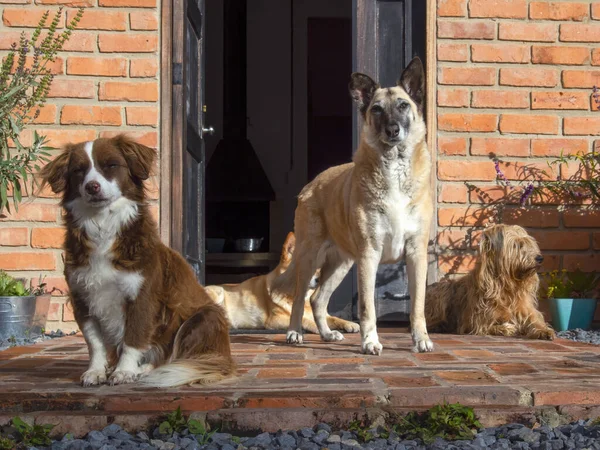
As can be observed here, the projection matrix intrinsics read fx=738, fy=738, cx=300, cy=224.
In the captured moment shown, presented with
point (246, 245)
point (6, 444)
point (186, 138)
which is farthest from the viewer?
point (246, 245)

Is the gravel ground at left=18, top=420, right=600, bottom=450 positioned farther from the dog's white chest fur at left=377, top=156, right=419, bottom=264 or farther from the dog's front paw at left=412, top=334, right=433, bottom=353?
the dog's white chest fur at left=377, top=156, right=419, bottom=264

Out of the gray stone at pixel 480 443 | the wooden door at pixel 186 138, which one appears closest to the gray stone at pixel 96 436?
the gray stone at pixel 480 443

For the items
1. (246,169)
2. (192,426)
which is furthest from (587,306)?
(246,169)

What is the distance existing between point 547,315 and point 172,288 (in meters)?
3.39

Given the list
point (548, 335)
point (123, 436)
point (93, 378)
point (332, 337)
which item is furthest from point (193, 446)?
point (548, 335)

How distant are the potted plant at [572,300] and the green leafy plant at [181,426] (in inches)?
141

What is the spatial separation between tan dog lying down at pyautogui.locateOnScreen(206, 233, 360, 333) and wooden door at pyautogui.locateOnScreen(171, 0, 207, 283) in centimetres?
62

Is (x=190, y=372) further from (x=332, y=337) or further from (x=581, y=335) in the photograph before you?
(x=581, y=335)

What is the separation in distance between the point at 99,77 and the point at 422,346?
3019 millimetres

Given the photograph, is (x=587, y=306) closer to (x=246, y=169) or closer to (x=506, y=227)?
(x=506, y=227)

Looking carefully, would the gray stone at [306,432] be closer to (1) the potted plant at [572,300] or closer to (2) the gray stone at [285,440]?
(2) the gray stone at [285,440]

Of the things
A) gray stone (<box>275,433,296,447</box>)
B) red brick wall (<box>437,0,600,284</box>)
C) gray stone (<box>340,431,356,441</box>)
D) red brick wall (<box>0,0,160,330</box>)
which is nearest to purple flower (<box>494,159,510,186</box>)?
red brick wall (<box>437,0,600,284</box>)

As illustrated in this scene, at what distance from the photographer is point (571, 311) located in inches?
205

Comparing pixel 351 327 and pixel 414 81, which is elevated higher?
pixel 414 81
